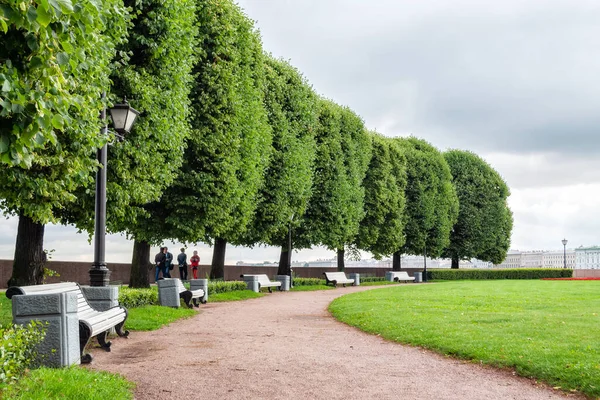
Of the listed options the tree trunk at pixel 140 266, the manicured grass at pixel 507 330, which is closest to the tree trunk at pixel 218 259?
the tree trunk at pixel 140 266

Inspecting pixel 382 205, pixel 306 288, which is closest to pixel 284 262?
pixel 306 288

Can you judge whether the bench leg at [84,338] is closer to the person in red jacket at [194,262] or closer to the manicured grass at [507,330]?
the manicured grass at [507,330]

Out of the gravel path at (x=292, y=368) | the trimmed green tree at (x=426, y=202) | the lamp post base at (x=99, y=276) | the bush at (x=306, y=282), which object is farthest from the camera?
the trimmed green tree at (x=426, y=202)

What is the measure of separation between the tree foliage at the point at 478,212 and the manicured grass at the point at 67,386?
5182 cm

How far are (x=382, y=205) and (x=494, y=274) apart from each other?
53.8 feet

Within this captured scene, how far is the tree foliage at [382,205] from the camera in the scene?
142ft

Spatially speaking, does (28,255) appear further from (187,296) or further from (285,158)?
(285,158)

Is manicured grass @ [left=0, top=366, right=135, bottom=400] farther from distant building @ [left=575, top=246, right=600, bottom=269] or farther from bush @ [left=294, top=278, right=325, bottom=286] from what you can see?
distant building @ [left=575, top=246, right=600, bottom=269]

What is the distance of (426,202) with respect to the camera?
5041 cm

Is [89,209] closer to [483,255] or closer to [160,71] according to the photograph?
[160,71]

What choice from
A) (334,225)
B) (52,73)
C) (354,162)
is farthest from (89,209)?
(354,162)

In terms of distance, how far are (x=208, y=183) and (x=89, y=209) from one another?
217 inches

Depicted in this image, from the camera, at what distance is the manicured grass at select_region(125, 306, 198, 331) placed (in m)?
13.8

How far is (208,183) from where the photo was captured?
23.7 m
